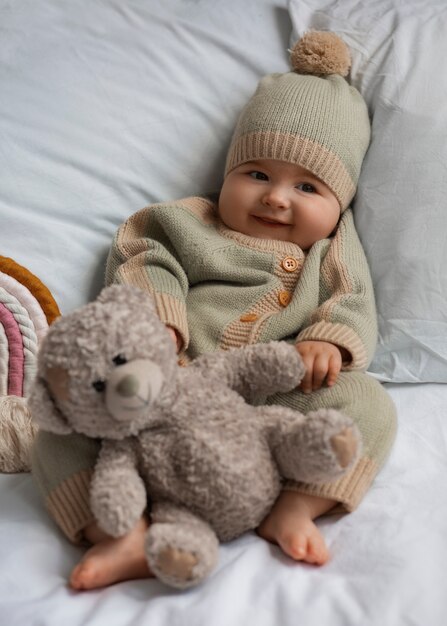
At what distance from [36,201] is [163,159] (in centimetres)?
24

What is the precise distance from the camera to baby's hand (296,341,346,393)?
98 cm

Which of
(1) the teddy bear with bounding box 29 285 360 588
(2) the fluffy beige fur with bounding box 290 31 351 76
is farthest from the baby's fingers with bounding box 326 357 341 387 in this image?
(2) the fluffy beige fur with bounding box 290 31 351 76

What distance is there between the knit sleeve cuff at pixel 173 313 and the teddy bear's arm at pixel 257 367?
5.9 inches

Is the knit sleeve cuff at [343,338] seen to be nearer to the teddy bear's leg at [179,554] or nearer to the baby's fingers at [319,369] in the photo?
the baby's fingers at [319,369]

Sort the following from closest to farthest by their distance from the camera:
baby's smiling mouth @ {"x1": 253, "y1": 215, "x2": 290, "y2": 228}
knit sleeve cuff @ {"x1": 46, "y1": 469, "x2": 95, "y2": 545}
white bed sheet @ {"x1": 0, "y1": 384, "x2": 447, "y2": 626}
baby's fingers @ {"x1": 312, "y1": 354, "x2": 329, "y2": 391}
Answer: white bed sheet @ {"x1": 0, "y1": 384, "x2": 447, "y2": 626}
knit sleeve cuff @ {"x1": 46, "y1": 469, "x2": 95, "y2": 545}
baby's fingers @ {"x1": 312, "y1": 354, "x2": 329, "y2": 391}
baby's smiling mouth @ {"x1": 253, "y1": 215, "x2": 290, "y2": 228}

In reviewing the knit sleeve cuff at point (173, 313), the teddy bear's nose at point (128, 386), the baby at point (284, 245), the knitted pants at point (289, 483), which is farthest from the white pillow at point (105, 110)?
the teddy bear's nose at point (128, 386)

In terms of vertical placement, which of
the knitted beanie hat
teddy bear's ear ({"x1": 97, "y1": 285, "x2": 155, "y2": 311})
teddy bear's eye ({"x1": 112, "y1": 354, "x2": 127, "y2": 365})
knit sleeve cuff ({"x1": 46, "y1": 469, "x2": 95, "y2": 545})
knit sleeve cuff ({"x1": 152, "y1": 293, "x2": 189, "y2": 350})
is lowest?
knit sleeve cuff ({"x1": 46, "y1": 469, "x2": 95, "y2": 545})

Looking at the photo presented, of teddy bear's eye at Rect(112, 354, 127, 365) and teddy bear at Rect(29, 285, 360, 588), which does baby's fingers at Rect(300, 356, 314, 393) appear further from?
teddy bear's eye at Rect(112, 354, 127, 365)

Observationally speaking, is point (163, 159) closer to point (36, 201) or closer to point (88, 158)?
point (88, 158)

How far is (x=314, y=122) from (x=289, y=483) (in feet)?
1.97

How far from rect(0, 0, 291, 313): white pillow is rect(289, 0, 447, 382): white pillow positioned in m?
0.21

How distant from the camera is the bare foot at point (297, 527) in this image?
82cm

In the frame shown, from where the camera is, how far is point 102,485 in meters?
0.79

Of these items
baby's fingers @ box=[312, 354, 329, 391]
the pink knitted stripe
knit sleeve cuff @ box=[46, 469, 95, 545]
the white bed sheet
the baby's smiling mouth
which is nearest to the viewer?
the white bed sheet
